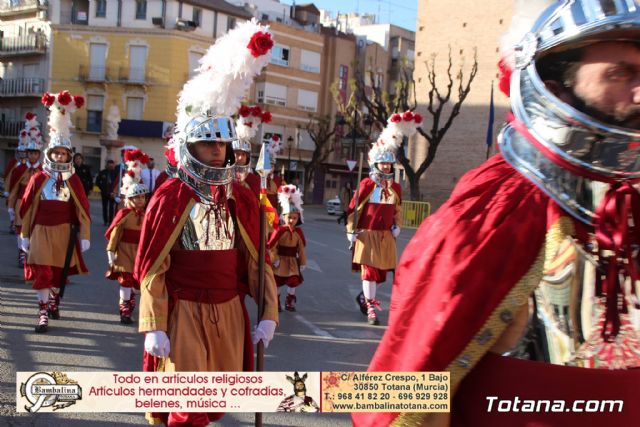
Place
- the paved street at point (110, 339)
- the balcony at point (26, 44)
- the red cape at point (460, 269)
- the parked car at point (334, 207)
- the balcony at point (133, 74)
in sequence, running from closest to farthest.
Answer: the red cape at point (460, 269)
the paved street at point (110, 339)
the parked car at point (334, 207)
the balcony at point (133, 74)
the balcony at point (26, 44)

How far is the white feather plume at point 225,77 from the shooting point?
16.4 feet

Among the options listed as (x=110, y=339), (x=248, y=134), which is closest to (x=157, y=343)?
(x=110, y=339)

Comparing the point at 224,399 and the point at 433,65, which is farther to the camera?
the point at 433,65

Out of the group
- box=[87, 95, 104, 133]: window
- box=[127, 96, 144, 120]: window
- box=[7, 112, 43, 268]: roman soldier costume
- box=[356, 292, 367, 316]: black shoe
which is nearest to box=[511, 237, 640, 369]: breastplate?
box=[356, 292, 367, 316]: black shoe

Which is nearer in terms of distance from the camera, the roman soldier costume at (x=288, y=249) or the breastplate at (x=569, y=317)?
the breastplate at (x=569, y=317)

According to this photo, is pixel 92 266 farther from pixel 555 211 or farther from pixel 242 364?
pixel 555 211

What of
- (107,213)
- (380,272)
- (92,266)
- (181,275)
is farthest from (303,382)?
(107,213)

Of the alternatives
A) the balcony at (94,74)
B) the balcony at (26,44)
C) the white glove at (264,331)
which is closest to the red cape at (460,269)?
the white glove at (264,331)

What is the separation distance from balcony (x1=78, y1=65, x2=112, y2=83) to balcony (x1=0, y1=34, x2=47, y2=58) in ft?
10.4

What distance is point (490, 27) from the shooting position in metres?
37.9

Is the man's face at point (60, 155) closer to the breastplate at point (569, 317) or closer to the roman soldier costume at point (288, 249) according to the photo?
the roman soldier costume at point (288, 249)

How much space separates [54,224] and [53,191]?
40 cm

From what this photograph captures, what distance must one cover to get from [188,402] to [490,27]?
37.9 meters

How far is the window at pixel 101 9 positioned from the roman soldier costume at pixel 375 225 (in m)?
40.2
